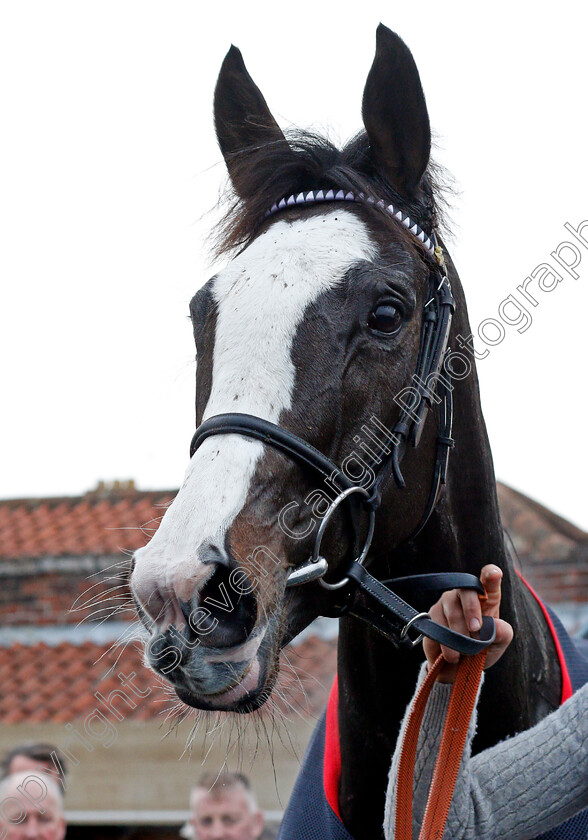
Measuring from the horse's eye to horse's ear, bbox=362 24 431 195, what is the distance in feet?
1.55

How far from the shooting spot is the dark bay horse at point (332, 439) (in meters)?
1.57

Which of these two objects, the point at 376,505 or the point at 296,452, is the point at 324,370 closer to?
the point at 296,452

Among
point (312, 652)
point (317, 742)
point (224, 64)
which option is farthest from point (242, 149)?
point (312, 652)

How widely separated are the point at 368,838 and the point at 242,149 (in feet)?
6.85

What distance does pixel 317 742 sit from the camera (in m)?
2.66

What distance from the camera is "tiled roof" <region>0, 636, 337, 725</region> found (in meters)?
5.63

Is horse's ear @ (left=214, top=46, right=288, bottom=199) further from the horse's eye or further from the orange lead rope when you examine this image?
the orange lead rope

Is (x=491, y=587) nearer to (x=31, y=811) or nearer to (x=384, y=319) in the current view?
(x=384, y=319)

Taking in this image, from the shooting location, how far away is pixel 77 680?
19.9 feet

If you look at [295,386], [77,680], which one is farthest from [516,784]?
[77,680]

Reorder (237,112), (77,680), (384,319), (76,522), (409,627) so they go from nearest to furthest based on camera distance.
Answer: (409,627)
(384,319)
(237,112)
(77,680)
(76,522)

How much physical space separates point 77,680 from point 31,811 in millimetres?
2111

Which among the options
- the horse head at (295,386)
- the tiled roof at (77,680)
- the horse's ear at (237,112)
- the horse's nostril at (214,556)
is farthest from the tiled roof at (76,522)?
the horse's nostril at (214,556)

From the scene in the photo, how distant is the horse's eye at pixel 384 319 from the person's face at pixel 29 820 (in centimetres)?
319
